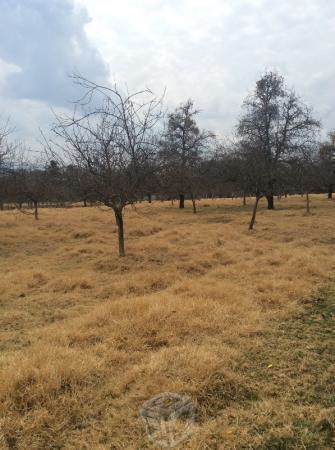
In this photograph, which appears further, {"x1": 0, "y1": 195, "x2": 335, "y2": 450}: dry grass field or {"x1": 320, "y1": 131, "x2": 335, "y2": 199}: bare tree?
{"x1": 320, "y1": 131, "x2": 335, "y2": 199}: bare tree

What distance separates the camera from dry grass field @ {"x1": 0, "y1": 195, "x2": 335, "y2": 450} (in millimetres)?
2637

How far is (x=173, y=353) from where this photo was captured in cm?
375

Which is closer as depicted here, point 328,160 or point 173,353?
point 173,353

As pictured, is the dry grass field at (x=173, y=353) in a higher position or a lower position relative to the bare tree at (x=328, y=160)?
lower

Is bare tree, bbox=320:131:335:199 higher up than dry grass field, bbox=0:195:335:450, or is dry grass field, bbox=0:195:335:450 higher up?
bare tree, bbox=320:131:335:199

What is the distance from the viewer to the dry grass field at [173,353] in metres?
2.64

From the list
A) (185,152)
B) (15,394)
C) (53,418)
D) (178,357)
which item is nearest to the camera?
(53,418)

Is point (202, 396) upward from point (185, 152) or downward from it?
downward

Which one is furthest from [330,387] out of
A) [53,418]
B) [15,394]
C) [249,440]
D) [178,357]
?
[15,394]

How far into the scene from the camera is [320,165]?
113 feet

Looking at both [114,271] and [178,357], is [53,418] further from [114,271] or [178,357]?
[114,271]

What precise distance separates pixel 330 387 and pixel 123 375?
1836 mm

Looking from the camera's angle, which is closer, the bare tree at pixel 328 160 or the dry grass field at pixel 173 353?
the dry grass field at pixel 173 353

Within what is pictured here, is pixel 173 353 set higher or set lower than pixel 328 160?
lower
